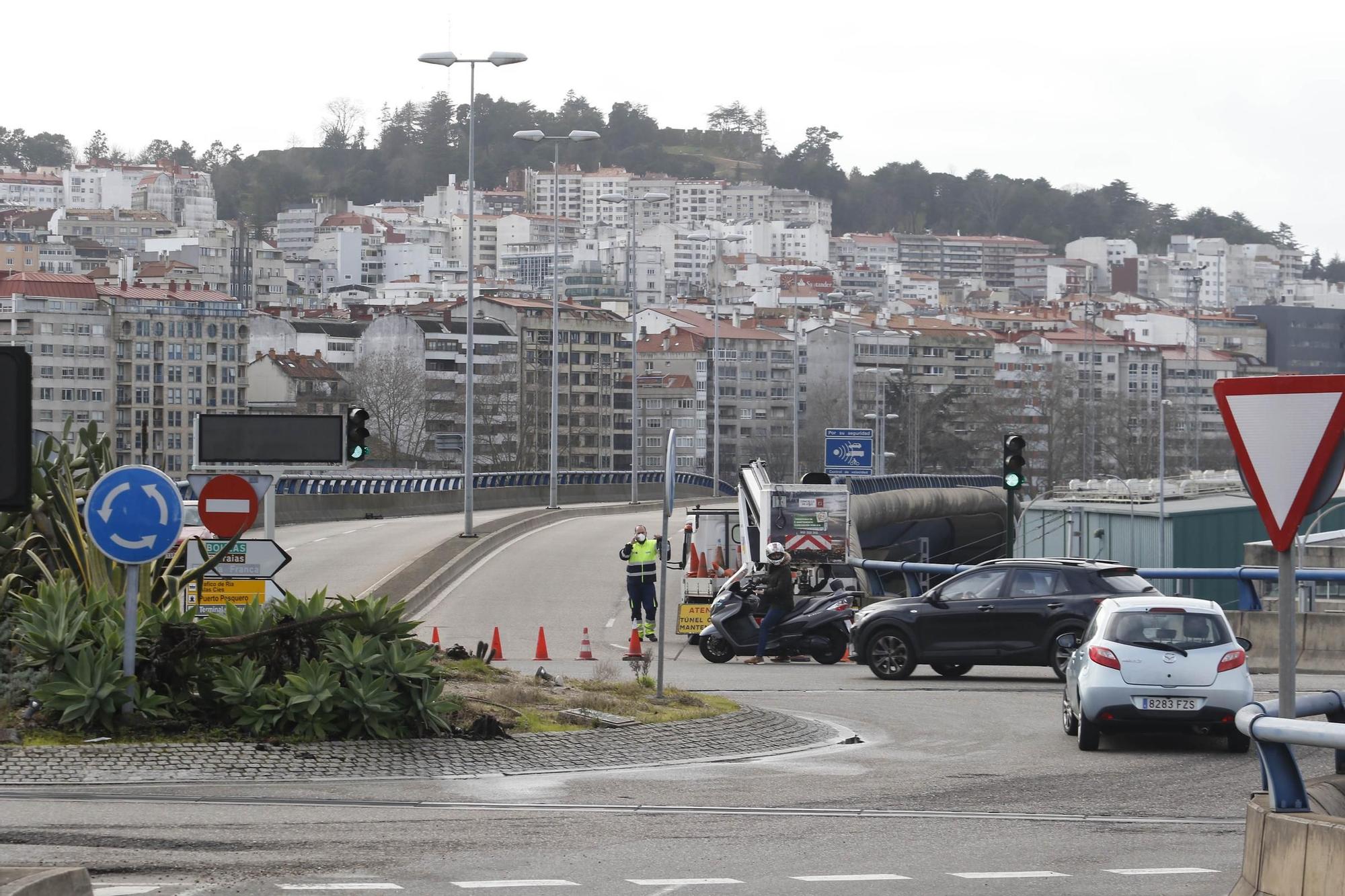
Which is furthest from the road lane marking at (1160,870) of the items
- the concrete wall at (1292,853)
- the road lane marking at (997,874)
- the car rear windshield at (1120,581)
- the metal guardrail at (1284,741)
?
the car rear windshield at (1120,581)

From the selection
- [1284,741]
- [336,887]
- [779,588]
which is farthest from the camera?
[779,588]

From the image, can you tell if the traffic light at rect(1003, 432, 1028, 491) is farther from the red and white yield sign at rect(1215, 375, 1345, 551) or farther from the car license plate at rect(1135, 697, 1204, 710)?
the red and white yield sign at rect(1215, 375, 1345, 551)

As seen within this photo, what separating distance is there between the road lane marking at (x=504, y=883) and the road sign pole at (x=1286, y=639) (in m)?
3.43

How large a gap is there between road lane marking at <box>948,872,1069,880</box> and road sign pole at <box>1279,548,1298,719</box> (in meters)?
2.64

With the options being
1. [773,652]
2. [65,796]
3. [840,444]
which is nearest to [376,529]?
[840,444]

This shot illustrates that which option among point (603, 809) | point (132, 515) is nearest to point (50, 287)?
point (132, 515)

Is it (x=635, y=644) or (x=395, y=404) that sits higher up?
(x=635, y=644)

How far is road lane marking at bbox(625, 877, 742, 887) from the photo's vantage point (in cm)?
904

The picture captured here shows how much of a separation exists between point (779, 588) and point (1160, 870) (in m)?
15.2

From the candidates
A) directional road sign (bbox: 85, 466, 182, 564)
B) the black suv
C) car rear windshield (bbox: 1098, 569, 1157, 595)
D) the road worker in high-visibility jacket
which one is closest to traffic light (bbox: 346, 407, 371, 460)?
the road worker in high-visibility jacket

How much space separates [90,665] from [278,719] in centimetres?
131

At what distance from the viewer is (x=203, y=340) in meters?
166

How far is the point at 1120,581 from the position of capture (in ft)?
72.1

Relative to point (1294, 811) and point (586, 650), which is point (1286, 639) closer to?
point (1294, 811)
